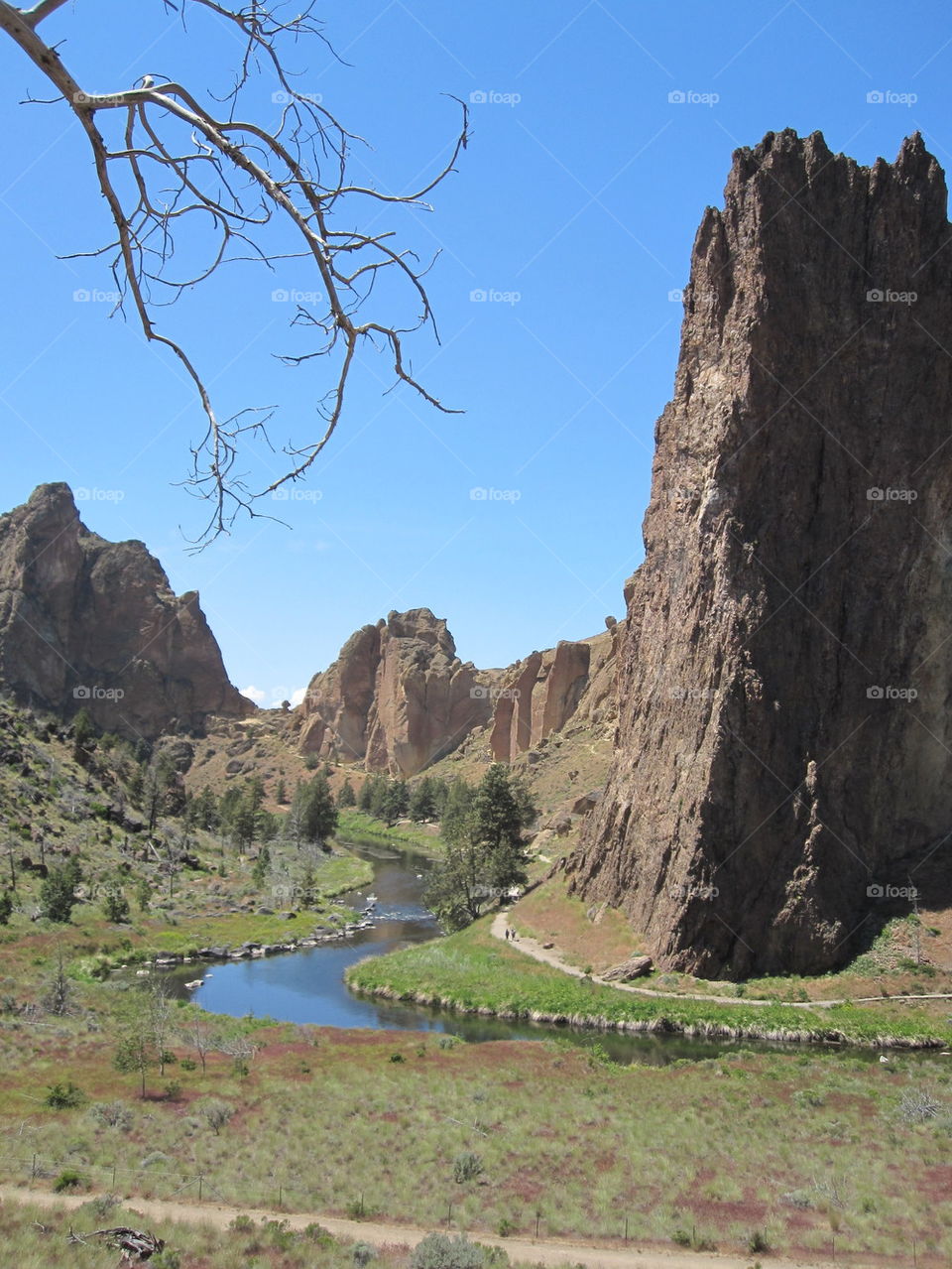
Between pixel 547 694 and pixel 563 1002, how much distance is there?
97281mm

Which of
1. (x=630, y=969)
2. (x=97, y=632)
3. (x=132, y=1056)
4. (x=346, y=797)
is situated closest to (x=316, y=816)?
(x=346, y=797)

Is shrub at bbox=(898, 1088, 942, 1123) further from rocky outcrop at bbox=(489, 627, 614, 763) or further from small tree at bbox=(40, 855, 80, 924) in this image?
rocky outcrop at bbox=(489, 627, 614, 763)

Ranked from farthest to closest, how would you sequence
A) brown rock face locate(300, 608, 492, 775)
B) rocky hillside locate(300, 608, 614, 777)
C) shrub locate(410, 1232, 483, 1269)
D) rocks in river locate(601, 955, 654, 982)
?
brown rock face locate(300, 608, 492, 775) → rocky hillside locate(300, 608, 614, 777) → rocks in river locate(601, 955, 654, 982) → shrub locate(410, 1232, 483, 1269)

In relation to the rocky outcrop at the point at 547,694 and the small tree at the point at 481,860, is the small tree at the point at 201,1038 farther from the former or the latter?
the rocky outcrop at the point at 547,694

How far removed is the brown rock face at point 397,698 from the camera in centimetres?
16675

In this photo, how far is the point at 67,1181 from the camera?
15484mm

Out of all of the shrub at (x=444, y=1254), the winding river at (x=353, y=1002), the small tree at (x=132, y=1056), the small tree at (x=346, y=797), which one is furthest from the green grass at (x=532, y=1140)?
the small tree at (x=346, y=797)

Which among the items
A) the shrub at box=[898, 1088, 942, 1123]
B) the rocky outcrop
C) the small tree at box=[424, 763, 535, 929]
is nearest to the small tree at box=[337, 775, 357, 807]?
the rocky outcrop

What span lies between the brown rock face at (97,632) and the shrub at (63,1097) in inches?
5329

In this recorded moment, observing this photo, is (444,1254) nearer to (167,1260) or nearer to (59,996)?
(167,1260)

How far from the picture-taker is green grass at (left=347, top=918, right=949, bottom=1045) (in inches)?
1255

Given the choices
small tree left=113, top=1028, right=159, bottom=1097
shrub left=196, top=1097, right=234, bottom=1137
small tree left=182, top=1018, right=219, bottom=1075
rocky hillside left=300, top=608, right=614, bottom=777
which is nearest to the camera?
shrub left=196, top=1097, right=234, bottom=1137

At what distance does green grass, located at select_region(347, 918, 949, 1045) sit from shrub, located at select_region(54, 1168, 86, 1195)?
2203 cm

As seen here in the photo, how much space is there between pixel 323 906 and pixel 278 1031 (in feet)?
104
